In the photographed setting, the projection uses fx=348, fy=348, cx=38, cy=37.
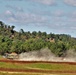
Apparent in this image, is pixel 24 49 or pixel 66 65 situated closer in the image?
pixel 66 65

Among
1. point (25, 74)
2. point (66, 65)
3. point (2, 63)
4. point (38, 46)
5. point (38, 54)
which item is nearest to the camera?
point (25, 74)

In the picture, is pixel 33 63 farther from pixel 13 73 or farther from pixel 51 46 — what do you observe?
pixel 51 46

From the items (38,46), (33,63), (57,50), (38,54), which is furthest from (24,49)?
(33,63)

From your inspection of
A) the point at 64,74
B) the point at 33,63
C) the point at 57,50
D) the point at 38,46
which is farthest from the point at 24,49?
the point at 64,74

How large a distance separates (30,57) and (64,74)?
4000 cm

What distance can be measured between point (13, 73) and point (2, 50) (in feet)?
259

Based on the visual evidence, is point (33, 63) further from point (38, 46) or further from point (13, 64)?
point (38, 46)

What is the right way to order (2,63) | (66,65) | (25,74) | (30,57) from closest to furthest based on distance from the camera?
(25,74) → (2,63) → (66,65) → (30,57)

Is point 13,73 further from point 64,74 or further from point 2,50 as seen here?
point 2,50

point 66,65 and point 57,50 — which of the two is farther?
point 57,50

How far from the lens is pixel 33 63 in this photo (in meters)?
59.2

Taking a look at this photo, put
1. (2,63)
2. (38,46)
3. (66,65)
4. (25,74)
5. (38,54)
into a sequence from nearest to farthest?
(25,74), (2,63), (66,65), (38,54), (38,46)

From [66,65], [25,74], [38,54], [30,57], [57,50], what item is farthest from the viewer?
[57,50]

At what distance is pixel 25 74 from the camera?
139 feet
